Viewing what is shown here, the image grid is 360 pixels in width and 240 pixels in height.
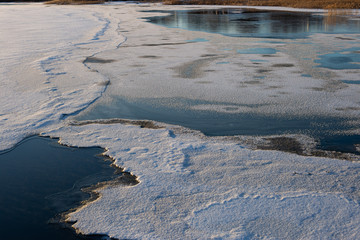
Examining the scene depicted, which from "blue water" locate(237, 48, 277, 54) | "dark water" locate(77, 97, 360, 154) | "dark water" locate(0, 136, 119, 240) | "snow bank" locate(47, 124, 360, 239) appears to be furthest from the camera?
"blue water" locate(237, 48, 277, 54)

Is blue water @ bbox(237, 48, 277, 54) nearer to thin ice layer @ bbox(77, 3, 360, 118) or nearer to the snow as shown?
thin ice layer @ bbox(77, 3, 360, 118)

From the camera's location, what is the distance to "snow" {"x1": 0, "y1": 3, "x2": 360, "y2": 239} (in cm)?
255

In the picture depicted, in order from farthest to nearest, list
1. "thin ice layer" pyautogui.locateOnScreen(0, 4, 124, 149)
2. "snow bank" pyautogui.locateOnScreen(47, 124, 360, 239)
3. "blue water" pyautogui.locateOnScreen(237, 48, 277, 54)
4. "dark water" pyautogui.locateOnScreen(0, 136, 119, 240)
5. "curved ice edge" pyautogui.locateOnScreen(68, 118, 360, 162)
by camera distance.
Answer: "blue water" pyautogui.locateOnScreen(237, 48, 277, 54)
"thin ice layer" pyautogui.locateOnScreen(0, 4, 124, 149)
"curved ice edge" pyautogui.locateOnScreen(68, 118, 360, 162)
"dark water" pyautogui.locateOnScreen(0, 136, 119, 240)
"snow bank" pyautogui.locateOnScreen(47, 124, 360, 239)

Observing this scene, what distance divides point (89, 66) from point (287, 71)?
4168 mm

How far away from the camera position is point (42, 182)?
317cm

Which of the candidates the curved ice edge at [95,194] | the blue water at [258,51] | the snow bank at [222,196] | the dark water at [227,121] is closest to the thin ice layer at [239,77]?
the blue water at [258,51]

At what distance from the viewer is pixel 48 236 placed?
8.18 feet

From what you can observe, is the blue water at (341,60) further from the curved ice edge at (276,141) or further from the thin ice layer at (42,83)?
the thin ice layer at (42,83)

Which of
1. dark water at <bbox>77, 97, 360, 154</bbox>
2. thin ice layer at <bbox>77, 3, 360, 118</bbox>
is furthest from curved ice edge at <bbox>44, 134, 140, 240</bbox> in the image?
thin ice layer at <bbox>77, 3, 360, 118</bbox>

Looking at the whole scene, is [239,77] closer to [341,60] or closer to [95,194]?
[341,60]

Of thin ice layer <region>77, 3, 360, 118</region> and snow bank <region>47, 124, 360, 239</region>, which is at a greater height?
thin ice layer <region>77, 3, 360, 118</region>

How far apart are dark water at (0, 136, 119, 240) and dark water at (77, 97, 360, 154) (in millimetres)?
1109

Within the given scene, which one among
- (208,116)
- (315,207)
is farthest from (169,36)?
(315,207)

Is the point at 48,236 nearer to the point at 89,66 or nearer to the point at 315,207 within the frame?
the point at 315,207
